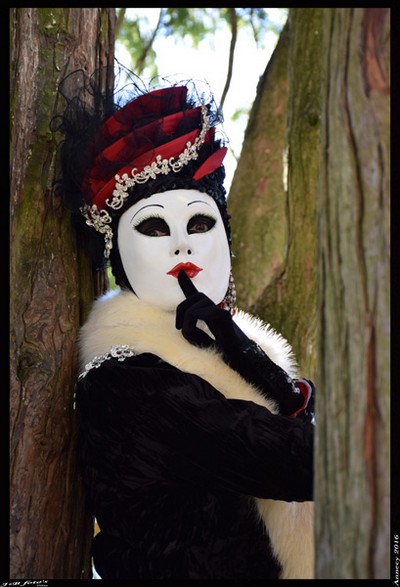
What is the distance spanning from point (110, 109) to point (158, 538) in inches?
56.3

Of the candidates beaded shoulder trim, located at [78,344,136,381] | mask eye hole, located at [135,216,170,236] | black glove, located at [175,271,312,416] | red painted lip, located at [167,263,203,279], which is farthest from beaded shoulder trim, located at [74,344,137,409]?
mask eye hole, located at [135,216,170,236]

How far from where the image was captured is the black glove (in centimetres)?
284

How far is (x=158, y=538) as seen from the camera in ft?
8.98

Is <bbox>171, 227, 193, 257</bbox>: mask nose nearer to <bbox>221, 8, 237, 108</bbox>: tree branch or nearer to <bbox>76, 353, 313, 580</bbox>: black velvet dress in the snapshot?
<bbox>76, 353, 313, 580</bbox>: black velvet dress

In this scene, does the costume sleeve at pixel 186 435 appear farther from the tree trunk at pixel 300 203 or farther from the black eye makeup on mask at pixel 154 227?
the tree trunk at pixel 300 203

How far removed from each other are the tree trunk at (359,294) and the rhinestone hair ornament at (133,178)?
1.21 meters

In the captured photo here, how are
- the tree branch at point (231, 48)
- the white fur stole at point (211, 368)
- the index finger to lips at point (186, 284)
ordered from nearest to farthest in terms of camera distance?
the white fur stole at point (211, 368) < the index finger to lips at point (186, 284) < the tree branch at point (231, 48)

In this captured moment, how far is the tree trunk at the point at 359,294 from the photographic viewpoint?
6.00 feet

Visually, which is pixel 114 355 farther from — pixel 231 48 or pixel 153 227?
pixel 231 48

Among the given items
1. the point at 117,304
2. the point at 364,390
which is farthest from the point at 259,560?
the point at 364,390

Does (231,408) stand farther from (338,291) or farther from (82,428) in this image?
(338,291)

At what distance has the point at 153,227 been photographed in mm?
3016

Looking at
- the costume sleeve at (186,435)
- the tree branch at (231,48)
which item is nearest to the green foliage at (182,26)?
the tree branch at (231,48)

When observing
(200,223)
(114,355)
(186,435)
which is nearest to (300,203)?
(200,223)
